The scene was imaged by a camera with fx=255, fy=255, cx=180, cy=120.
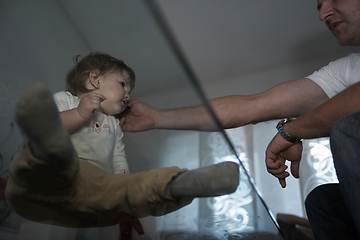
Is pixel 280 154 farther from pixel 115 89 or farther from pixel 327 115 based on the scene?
pixel 115 89

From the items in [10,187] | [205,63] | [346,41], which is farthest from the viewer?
[205,63]

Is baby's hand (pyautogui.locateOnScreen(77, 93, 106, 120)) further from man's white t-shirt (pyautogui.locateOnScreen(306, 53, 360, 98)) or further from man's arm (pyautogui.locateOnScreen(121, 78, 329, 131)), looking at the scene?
man's white t-shirt (pyautogui.locateOnScreen(306, 53, 360, 98))

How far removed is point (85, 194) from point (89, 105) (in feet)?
0.32

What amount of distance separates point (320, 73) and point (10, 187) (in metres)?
1.01

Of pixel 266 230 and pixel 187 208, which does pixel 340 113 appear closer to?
pixel 266 230

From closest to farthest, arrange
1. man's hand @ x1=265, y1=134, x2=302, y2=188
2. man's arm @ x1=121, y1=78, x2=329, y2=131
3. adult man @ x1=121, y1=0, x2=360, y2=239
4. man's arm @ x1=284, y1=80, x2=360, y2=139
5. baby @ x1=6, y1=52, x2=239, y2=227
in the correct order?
baby @ x1=6, y1=52, x2=239, y2=227
adult man @ x1=121, y1=0, x2=360, y2=239
man's arm @ x1=284, y1=80, x2=360, y2=139
man's hand @ x1=265, y1=134, x2=302, y2=188
man's arm @ x1=121, y1=78, x2=329, y2=131

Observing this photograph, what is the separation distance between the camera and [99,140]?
32 centimetres

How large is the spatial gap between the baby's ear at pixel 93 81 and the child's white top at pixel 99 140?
0.09ft

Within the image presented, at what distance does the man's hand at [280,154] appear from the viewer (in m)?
0.77

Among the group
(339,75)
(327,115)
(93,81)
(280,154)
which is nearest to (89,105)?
(93,81)

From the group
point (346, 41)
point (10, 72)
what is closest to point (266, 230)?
point (10, 72)

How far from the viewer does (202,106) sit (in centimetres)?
32

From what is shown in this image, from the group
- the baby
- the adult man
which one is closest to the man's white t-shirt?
the adult man

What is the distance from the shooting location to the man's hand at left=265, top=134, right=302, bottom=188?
77cm
